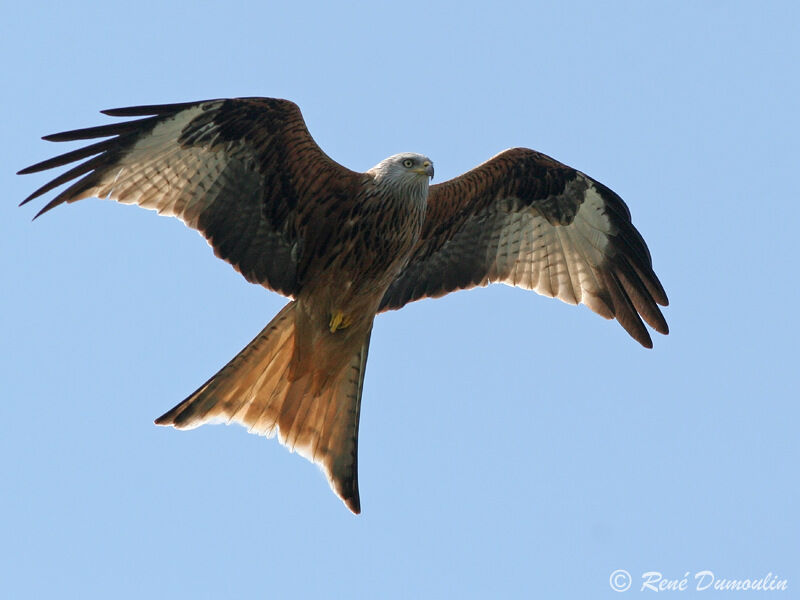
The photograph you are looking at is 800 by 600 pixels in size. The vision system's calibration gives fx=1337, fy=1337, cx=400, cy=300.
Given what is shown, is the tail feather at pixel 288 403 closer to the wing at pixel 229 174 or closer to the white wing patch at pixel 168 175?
the wing at pixel 229 174

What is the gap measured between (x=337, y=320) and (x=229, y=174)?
4.81ft

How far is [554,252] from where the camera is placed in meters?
12.1

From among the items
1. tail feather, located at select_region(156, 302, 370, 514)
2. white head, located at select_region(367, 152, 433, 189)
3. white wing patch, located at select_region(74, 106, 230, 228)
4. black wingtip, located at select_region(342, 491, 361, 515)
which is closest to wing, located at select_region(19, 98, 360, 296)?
white wing patch, located at select_region(74, 106, 230, 228)

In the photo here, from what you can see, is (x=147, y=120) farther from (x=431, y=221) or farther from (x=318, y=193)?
(x=431, y=221)

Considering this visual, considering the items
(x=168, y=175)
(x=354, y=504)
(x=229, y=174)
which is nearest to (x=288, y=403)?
(x=354, y=504)

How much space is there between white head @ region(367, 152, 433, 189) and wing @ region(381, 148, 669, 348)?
76 cm

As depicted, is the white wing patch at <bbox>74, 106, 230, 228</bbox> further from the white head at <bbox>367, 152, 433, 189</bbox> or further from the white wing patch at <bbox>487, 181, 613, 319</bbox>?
the white wing patch at <bbox>487, 181, 613, 319</bbox>

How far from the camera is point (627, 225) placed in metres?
11.8

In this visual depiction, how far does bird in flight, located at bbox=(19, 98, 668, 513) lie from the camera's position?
10.5 m

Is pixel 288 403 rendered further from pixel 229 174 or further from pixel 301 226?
pixel 229 174

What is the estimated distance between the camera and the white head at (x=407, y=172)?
35.1ft

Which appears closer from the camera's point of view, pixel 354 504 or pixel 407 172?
pixel 407 172

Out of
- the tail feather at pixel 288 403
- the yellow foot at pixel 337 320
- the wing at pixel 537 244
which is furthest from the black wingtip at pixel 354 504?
the wing at pixel 537 244

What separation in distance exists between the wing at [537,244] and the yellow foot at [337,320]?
2.74ft
